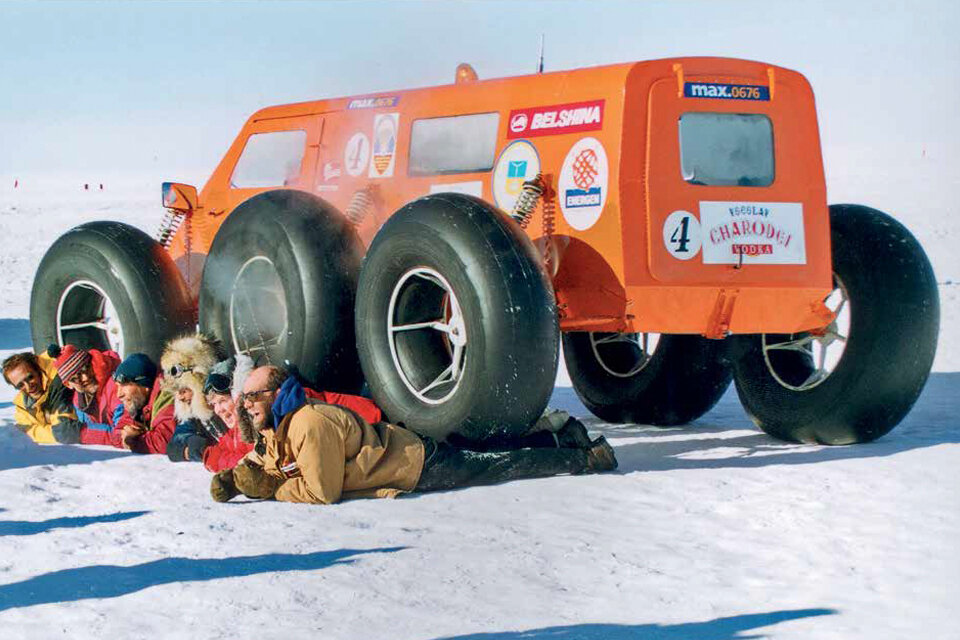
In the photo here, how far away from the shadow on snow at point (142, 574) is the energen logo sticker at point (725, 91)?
3.53 m

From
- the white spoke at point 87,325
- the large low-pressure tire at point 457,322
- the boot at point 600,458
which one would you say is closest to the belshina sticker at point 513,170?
the large low-pressure tire at point 457,322

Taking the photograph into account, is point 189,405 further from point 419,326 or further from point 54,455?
point 419,326

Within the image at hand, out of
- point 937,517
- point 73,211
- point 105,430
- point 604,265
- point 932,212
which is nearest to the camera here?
point 937,517

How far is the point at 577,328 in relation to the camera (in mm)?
7789

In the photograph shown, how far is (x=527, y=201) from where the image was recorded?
7777mm

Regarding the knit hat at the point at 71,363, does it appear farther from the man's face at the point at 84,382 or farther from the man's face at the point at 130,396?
the man's face at the point at 130,396

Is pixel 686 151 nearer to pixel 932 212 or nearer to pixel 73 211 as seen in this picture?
pixel 932 212

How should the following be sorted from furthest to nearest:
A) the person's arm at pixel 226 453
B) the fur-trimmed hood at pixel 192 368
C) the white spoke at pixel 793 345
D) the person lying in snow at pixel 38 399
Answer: the white spoke at pixel 793 345 < the person lying in snow at pixel 38 399 < the fur-trimmed hood at pixel 192 368 < the person's arm at pixel 226 453

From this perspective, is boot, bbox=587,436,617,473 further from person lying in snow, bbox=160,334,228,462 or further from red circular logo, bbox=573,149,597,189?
person lying in snow, bbox=160,334,228,462

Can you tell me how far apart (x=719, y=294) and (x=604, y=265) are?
72cm

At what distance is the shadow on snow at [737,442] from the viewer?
8031 mm

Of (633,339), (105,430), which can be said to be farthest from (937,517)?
(105,430)

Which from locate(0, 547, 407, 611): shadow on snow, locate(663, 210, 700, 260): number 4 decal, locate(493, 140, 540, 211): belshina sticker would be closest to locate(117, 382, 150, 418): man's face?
locate(493, 140, 540, 211): belshina sticker

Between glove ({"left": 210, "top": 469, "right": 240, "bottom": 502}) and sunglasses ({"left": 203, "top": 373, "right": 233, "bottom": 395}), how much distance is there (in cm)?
82
